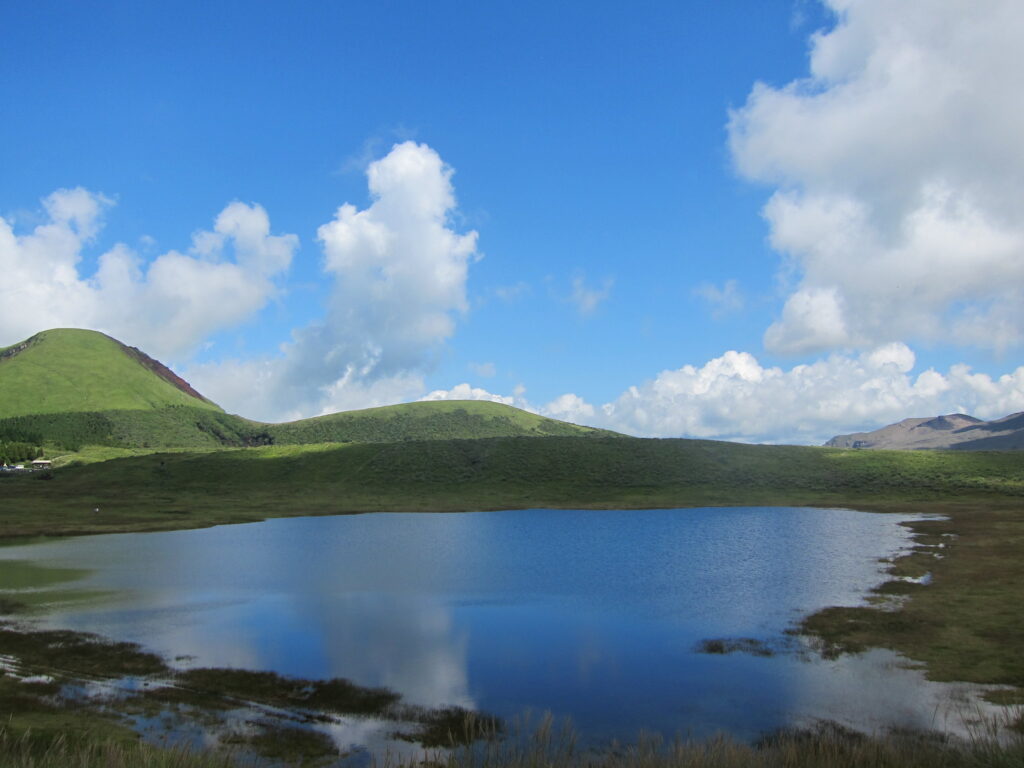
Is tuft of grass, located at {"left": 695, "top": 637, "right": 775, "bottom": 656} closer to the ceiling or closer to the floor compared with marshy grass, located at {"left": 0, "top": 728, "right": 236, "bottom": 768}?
closer to the floor

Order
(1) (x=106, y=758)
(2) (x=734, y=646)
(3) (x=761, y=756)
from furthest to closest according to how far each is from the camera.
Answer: (2) (x=734, y=646) → (3) (x=761, y=756) → (1) (x=106, y=758)

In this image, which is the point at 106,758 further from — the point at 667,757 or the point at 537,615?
the point at 537,615

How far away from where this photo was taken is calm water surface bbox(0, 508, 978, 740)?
25.0 meters

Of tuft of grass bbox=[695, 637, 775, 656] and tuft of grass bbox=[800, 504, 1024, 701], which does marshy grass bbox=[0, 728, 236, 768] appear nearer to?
tuft of grass bbox=[695, 637, 775, 656]

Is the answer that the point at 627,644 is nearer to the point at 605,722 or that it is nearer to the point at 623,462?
the point at 605,722

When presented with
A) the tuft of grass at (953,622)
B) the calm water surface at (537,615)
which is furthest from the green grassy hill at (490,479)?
the tuft of grass at (953,622)

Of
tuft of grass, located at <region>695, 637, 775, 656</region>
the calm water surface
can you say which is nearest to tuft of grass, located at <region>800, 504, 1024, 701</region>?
the calm water surface

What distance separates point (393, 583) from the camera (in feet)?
160

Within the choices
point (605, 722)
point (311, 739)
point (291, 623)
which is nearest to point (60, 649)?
point (291, 623)

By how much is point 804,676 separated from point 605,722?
9648mm

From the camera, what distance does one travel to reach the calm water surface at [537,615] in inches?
983

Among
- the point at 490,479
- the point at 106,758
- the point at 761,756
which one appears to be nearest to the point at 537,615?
the point at 761,756

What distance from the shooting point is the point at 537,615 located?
126 ft

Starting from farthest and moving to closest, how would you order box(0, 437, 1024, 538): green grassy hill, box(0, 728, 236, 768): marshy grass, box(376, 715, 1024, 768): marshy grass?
box(0, 437, 1024, 538): green grassy hill, box(376, 715, 1024, 768): marshy grass, box(0, 728, 236, 768): marshy grass
